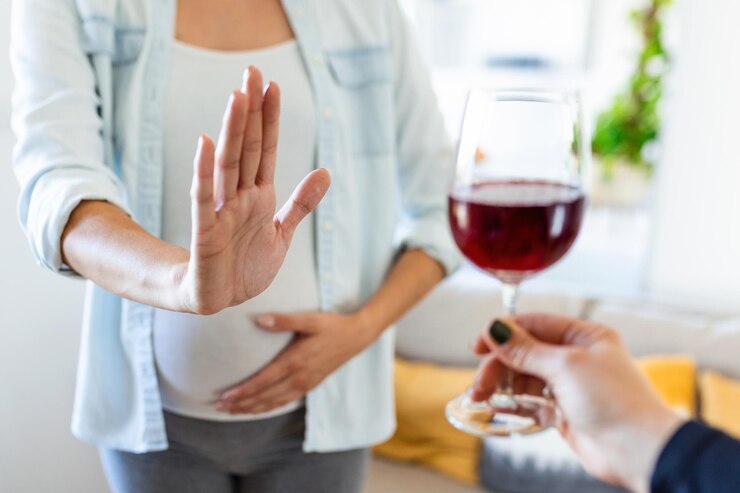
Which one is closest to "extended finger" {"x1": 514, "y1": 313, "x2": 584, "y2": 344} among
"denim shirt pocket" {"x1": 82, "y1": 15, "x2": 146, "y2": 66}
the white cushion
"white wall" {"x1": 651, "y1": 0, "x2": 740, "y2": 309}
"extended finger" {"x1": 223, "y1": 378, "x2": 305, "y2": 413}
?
"extended finger" {"x1": 223, "y1": 378, "x2": 305, "y2": 413}

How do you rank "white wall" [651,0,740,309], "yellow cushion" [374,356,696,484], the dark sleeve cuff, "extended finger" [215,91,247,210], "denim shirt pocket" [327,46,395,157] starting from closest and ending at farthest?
"extended finger" [215,91,247,210], the dark sleeve cuff, "denim shirt pocket" [327,46,395,157], "yellow cushion" [374,356,696,484], "white wall" [651,0,740,309]

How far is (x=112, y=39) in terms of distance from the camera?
82 centimetres

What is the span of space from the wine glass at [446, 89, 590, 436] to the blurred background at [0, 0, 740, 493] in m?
0.59

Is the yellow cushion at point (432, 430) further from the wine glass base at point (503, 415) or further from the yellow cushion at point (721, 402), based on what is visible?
the wine glass base at point (503, 415)

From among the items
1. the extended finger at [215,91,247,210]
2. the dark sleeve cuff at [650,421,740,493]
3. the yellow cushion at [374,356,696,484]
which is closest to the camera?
the extended finger at [215,91,247,210]

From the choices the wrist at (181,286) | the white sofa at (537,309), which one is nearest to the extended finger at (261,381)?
the wrist at (181,286)

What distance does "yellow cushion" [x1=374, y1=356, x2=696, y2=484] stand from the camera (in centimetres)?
191

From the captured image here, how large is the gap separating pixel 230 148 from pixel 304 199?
83 mm

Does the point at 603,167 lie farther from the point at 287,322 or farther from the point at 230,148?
the point at 230,148

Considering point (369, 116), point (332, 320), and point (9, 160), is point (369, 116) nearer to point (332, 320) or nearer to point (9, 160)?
point (332, 320)

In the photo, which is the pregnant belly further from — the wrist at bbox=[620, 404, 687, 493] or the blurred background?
the wrist at bbox=[620, 404, 687, 493]

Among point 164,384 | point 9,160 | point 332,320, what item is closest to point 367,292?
point 332,320

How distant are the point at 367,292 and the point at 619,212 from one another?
2.02 m

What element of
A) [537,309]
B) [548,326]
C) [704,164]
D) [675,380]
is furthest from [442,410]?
[548,326]
